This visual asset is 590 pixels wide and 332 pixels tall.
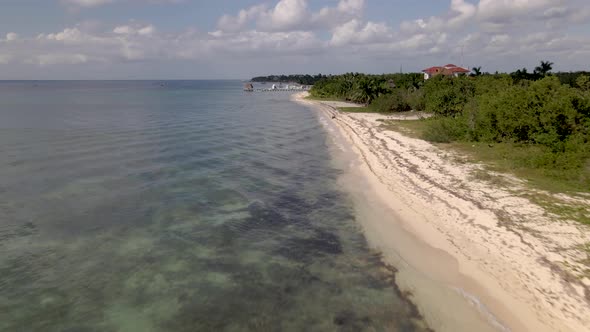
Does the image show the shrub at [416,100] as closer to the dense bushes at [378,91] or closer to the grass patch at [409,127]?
the dense bushes at [378,91]

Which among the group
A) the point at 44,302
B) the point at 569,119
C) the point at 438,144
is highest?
the point at 569,119

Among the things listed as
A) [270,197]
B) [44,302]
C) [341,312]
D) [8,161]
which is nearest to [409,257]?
[341,312]

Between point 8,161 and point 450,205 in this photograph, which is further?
point 8,161

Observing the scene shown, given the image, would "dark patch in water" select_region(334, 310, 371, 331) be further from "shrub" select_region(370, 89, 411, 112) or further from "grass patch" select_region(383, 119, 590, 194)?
"shrub" select_region(370, 89, 411, 112)

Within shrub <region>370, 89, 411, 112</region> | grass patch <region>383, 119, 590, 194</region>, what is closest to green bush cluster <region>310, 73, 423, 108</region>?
shrub <region>370, 89, 411, 112</region>

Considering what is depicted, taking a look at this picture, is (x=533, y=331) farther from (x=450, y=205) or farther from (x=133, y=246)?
(x=133, y=246)

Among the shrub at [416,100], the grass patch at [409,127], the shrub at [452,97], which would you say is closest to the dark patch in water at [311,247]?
the grass patch at [409,127]
